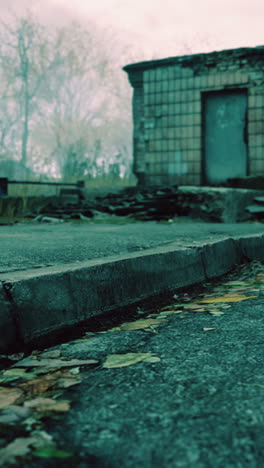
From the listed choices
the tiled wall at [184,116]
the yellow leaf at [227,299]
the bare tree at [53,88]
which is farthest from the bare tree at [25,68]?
the yellow leaf at [227,299]

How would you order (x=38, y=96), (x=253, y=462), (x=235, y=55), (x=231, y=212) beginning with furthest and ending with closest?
(x=38, y=96), (x=235, y=55), (x=231, y=212), (x=253, y=462)

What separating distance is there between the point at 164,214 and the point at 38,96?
26.5 meters

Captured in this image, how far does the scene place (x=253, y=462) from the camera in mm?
946

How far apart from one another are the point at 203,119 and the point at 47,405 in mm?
11206

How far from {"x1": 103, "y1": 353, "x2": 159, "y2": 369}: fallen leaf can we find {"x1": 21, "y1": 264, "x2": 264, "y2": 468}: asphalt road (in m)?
0.03

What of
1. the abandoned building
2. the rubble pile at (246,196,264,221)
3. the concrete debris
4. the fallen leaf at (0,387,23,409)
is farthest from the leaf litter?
the abandoned building

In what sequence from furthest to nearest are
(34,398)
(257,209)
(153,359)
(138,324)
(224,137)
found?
(224,137), (257,209), (138,324), (153,359), (34,398)

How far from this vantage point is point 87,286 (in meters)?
2.12

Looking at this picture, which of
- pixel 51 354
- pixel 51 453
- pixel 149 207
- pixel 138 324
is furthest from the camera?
pixel 149 207

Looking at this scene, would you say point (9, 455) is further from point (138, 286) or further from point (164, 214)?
point (164, 214)

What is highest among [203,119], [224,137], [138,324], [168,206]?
[203,119]

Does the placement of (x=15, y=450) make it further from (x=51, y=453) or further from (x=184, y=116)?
(x=184, y=116)

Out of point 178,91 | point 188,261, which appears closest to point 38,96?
point 178,91

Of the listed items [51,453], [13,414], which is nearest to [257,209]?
[13,414]
